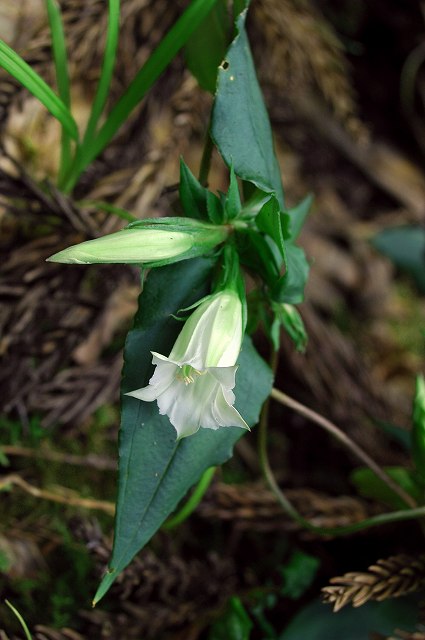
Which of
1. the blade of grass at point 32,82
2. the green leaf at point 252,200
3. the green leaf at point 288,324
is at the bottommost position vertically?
the green leaf at point 288,324

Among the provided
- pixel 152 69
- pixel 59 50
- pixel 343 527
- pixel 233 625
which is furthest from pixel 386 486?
pixel 59 50

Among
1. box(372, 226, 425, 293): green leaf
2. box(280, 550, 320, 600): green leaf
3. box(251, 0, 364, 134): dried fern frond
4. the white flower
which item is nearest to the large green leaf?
the white flower

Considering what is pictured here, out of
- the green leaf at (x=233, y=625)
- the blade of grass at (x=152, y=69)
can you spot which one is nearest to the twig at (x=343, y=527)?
the green leaf at (x=233, y=625)

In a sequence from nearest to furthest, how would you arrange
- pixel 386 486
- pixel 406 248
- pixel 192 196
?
pixel 192 196 → pixel 386 486 → pixel 406 248

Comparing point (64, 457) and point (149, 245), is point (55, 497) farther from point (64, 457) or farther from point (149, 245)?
point (149, 245)

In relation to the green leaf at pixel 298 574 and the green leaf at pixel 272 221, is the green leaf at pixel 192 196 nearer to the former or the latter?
the green leaf at pixel 272 221

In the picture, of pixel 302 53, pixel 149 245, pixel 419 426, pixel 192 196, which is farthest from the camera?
pixel 302 53
